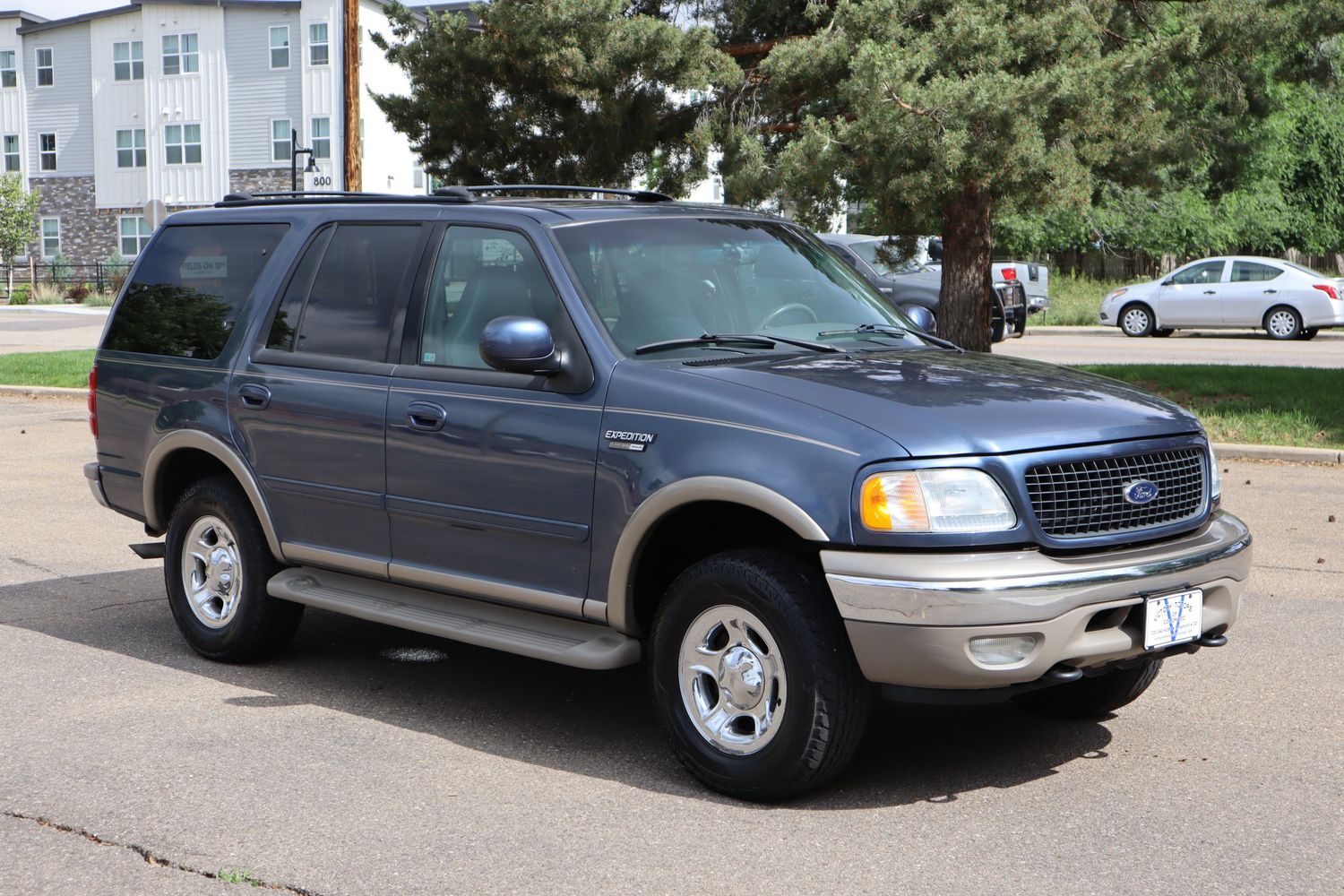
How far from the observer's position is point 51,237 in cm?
5950

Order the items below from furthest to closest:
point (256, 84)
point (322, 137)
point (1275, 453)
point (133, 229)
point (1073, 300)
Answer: point (133, 229) → point (256, 84) → point (322, 137) → point (1073, 300) → point (1275, 453)

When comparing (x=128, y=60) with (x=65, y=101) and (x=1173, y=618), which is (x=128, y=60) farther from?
(x=1173, y=618)

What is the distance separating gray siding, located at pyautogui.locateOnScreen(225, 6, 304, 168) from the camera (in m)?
53.6

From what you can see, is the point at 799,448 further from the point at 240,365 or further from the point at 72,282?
the point at 72,282

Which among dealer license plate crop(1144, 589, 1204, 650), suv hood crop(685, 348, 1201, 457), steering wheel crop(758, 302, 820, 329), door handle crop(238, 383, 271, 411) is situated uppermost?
steering wheel crop(758, 302, 820, 329)

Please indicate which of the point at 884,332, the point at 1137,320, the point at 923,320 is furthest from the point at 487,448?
the point at 1137,320

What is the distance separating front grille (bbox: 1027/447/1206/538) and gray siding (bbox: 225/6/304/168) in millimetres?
51593

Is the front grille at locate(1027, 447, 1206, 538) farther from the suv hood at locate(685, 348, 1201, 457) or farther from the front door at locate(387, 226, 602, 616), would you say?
the front door at locate(387, 226, 602, 616)

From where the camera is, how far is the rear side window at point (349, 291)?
5.99 metres

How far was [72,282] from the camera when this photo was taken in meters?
53.5

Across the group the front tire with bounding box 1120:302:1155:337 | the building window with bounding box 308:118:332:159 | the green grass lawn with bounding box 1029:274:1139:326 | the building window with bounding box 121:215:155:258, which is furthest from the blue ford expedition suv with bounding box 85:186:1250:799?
the building window with bounding box 121:215:155:258

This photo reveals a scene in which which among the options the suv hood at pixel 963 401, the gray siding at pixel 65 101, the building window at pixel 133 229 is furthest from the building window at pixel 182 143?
the suv hood at pixel 963 401

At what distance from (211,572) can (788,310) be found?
2764 mm

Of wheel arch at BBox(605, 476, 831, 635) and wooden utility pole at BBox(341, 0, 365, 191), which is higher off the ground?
wooden utility pole at BBox(341, 0, 365, 191)
